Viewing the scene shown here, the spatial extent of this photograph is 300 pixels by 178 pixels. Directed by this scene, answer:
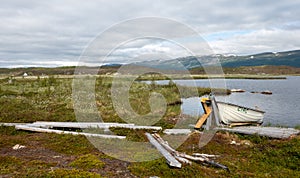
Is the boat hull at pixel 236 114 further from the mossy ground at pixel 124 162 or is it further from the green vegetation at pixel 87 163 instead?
the green vegetation at pixel 87 163

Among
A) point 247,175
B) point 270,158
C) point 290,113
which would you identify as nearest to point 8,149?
point 247,175

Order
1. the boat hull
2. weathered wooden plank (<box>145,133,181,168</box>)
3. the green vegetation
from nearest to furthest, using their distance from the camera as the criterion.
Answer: weathered wooden plank (<box>145,133,181,168</box>), the green vegetation, the boat hull

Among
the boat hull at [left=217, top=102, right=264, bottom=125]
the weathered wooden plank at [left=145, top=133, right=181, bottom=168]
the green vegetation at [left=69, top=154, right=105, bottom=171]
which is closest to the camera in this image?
the weathered wooden plank at [left=145, top=133, right=181, bottom=168]

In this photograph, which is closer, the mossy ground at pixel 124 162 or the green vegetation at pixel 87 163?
the mossy ground at pixel 124 162

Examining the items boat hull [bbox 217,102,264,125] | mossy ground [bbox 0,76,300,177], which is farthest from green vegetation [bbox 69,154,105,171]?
boat hull [bbox 217,102,264,125]

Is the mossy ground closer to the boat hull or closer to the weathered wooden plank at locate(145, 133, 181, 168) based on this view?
the weathered wooden plank at locate(145, 133, 181, 168)

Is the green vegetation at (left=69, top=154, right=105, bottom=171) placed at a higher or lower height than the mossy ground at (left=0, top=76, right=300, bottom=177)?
higher

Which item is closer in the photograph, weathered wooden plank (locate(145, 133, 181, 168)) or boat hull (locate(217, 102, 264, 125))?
weathered wooden plank (locate(145, 133, 181, 168))

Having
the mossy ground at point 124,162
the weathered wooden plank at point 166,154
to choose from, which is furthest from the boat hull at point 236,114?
the weathered wooden plank at point 166,154

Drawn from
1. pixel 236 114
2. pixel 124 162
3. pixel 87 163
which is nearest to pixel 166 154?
pixel 124 162

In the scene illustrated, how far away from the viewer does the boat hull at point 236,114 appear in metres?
17.2

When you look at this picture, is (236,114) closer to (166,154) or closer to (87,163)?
(166,154)

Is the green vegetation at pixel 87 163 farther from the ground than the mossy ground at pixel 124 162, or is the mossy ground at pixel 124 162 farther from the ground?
the green vegetation at pixel 87 163

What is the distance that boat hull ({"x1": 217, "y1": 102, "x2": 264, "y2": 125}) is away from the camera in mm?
17172
